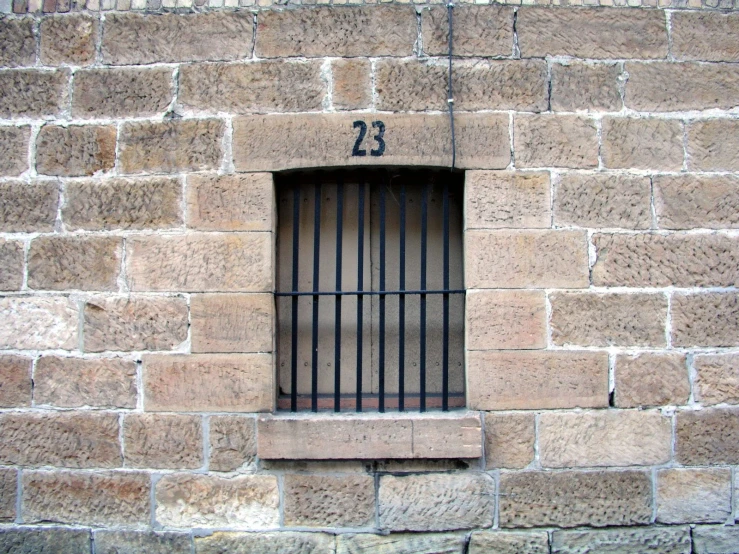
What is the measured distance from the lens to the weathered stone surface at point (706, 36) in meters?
3.28

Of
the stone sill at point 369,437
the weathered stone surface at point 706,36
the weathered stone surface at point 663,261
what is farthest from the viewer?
the weathered stone surface at point 706,36

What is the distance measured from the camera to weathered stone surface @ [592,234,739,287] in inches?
125

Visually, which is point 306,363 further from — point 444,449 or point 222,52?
point 222,52

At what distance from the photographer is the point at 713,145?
3236 mm

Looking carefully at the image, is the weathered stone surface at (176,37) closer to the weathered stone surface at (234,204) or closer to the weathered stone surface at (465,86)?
the weathered stone surface at (234,204)

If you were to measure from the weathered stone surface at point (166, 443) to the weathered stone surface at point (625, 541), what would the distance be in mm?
1934

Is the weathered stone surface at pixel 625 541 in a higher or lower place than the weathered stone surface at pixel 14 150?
lower

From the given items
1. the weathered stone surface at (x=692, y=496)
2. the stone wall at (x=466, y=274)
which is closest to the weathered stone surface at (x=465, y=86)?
the stone wall at (x=466, y=274)

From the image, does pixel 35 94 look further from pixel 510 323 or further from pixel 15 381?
pixel 510 323

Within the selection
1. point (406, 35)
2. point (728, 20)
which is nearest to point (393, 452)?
point (406, 35)

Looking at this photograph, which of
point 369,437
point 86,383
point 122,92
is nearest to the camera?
point 369,437

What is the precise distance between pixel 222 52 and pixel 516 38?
5.28ft

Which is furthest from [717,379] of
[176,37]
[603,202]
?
[176,37]

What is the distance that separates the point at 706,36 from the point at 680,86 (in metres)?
0.32
